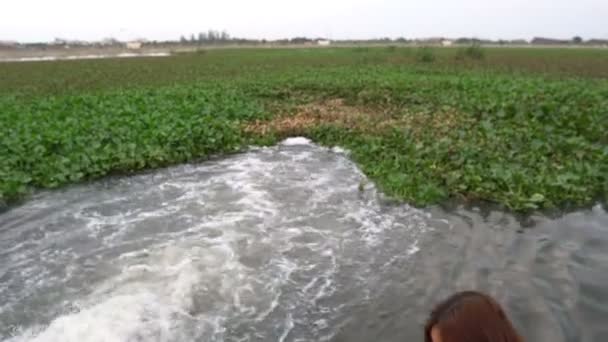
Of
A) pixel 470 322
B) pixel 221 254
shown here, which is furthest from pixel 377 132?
pixel 470 322

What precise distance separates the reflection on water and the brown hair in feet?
9.54

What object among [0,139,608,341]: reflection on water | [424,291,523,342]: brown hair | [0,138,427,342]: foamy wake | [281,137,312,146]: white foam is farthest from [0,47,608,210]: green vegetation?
[424,291,523,342]: brown hair

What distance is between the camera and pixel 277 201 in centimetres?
816

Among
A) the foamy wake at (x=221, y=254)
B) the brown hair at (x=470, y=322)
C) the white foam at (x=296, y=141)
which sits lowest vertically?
the foamy wake at (x=221, y=254)

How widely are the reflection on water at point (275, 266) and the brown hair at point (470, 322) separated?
2908mm

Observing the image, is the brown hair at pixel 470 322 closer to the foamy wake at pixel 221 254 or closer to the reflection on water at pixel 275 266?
the reflection on water at pixel 275 266

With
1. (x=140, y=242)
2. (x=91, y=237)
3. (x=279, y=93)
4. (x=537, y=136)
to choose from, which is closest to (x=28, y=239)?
(x=91, y=237)

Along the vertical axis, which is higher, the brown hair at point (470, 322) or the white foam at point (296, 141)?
the brown hair at point (470, 322)

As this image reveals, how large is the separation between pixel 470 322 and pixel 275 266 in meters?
4.39

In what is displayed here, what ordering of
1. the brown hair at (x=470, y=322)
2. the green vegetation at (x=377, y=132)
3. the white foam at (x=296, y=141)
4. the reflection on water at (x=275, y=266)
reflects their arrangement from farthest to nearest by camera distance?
1. the white foam at (x=296, y=141)
2. the green vegetation at (x=377, y=132)
3. the reflection on water at (x=275, y=266)
4. the brown hair at (x=470, y=322)

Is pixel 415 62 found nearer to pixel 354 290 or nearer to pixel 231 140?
pixel 231 140

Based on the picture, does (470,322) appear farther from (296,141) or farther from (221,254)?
(296,141)

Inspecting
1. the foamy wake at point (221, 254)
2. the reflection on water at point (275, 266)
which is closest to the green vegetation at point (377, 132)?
the reflection on water at point (275, 266)

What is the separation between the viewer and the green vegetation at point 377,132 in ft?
26.6
